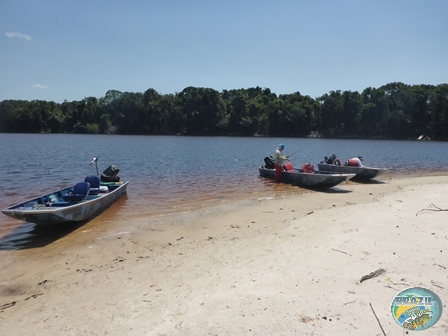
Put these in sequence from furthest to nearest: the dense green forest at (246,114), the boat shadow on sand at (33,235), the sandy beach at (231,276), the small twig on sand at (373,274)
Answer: the dense green forest at (246,114)
the boat shadow on sand at (33,235)
the small twig on sand at (373,274)
the sandy beach at (231,276)

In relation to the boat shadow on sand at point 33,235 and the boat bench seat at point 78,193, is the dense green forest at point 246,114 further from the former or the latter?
the boat shadow on sand at point 33,235

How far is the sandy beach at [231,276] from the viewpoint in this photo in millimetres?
4406

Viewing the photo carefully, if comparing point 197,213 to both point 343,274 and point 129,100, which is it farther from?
point 129,100

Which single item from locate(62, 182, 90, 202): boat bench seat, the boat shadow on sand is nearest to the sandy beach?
the boat shadow on sand

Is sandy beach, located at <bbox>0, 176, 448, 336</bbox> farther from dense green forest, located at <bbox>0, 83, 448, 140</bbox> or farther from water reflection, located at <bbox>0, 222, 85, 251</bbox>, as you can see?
dense green forest, located at <bbox>0, 83, 448, 140</bbox>

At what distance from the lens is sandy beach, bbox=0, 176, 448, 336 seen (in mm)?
4406

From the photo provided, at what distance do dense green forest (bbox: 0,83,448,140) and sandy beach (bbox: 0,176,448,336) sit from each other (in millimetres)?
88587

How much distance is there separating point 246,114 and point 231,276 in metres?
96.8

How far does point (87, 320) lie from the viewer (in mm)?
4711

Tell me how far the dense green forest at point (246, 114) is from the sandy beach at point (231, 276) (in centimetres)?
8859

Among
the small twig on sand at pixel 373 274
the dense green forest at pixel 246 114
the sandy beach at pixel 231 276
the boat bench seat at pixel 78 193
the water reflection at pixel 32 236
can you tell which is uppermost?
the dense green forest at pixel 246 114

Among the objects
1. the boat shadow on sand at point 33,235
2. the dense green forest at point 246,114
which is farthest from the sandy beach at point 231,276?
the dense green forest at point 246,114

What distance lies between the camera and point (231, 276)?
574 cm

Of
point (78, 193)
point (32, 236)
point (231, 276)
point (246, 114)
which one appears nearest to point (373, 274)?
point (231, 276)
